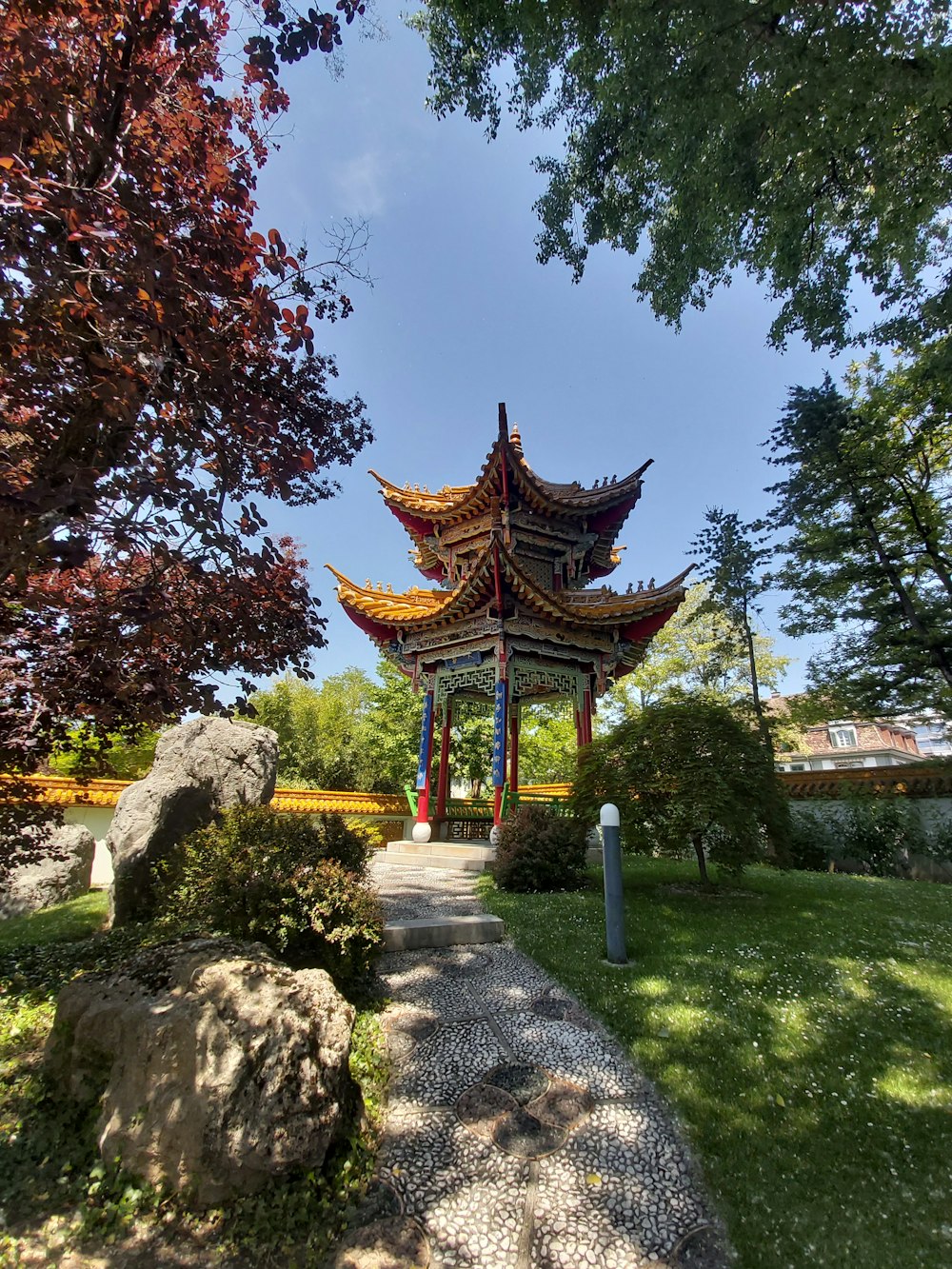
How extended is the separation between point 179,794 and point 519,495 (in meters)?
9.24

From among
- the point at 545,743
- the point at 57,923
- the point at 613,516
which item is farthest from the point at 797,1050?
the point at 545,743

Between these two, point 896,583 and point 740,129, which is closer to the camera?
point 740,129

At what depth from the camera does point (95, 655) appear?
12.4ft

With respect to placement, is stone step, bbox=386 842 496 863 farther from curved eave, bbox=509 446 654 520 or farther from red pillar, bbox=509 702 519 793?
curved eave, bbox=509 446 654 520

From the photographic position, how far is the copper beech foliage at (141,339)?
2.24 m

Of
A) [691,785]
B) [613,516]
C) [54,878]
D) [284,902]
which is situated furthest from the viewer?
[613,516]

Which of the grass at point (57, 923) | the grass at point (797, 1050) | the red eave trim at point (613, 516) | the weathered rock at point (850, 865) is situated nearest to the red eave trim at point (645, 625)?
the red eave trim at point (613, 516)

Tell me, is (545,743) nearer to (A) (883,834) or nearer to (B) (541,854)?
(A) (883,834)

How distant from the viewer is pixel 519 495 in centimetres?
1253

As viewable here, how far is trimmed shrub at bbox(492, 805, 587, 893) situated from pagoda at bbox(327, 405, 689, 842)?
86.6 inches

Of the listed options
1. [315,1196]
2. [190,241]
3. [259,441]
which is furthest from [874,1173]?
[190,241]

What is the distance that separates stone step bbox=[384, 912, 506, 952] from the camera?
5215 mm

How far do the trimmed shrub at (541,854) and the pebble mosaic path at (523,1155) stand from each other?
3219mm

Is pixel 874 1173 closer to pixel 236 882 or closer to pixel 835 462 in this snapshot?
pixel 236 882
